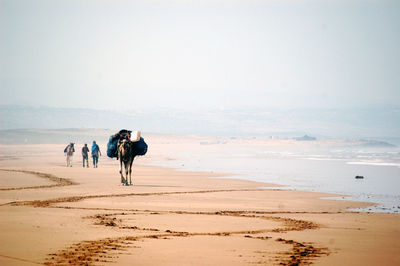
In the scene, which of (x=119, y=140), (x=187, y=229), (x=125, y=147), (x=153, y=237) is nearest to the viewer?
(x=153, y=237)

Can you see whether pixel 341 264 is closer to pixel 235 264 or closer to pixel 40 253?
pixel 235 264

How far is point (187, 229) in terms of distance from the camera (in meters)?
12.5

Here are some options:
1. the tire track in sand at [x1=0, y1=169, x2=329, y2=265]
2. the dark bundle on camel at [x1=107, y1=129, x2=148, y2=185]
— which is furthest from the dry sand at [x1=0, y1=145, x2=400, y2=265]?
the dark bundle on camel at [x1=107, y1=129, x2=148, y2=185]

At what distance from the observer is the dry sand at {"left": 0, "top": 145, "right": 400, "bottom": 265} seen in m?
9.59

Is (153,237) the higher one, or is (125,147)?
(125,147)

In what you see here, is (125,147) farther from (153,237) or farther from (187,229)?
(153,237)

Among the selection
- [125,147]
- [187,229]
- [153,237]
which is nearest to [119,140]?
[125,147]

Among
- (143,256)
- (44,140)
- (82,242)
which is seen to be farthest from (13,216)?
(44,140)

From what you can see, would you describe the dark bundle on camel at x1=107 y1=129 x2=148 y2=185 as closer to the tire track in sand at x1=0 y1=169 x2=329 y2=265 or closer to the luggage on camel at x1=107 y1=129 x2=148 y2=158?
the luggage on camel at x1=107 y1=129 x2=148 y2=158

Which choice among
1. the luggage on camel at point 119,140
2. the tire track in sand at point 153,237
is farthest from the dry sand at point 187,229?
the luggage on camel at point 119,140

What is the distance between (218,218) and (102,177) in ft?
51.4

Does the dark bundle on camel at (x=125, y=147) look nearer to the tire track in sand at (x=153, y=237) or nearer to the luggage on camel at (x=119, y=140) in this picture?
the luggage on camel at (x=119, y=140)

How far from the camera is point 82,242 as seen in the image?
1063cm

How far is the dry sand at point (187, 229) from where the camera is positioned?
9.59 metres
